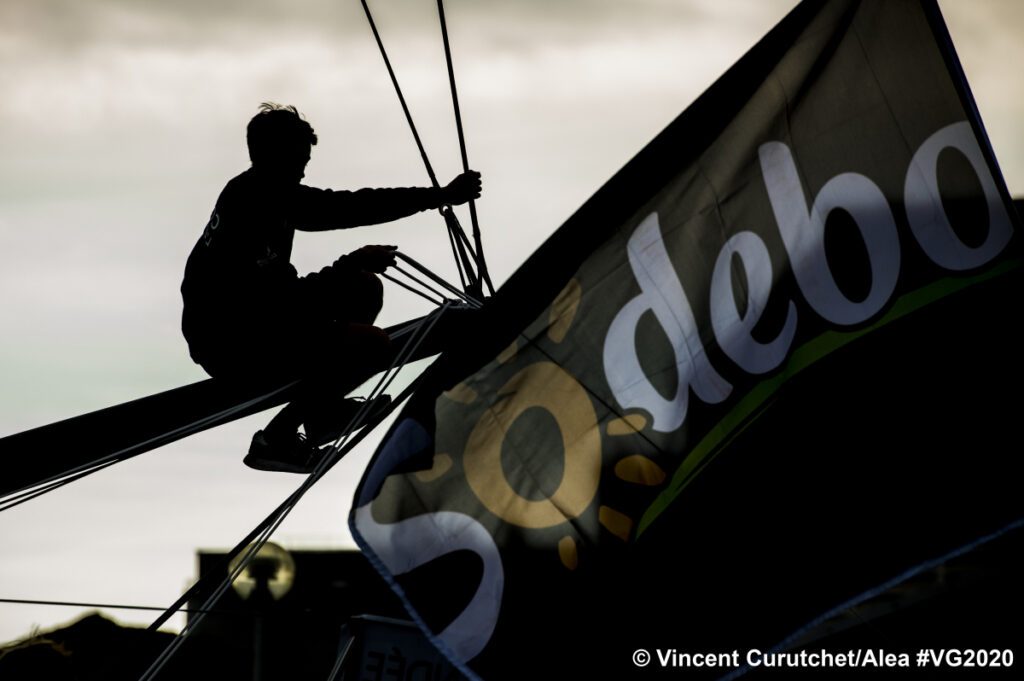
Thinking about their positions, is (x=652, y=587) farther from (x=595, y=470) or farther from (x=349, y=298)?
(x=349, y=298)

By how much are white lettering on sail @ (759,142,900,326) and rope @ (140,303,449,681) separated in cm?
152

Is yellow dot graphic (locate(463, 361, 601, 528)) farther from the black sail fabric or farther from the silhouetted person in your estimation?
the silhouetted person

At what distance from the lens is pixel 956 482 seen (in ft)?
16.8

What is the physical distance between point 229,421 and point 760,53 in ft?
8.26

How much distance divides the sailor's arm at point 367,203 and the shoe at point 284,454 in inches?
33.0

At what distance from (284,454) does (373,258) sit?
86cm

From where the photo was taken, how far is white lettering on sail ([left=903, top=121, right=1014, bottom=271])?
5.54m

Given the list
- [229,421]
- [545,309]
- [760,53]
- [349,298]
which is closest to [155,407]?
[229,421]

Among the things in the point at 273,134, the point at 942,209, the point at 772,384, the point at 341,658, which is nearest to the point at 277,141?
the point at 273,134

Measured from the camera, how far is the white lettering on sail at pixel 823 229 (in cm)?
538

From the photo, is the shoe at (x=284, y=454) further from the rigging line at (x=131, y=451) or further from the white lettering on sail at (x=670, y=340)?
the white lettering on sail at (x=670, y=340)

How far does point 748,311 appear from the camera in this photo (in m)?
5.37

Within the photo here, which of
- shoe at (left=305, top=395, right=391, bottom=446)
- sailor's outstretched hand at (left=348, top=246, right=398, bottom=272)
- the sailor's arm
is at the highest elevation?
the sailor's arm

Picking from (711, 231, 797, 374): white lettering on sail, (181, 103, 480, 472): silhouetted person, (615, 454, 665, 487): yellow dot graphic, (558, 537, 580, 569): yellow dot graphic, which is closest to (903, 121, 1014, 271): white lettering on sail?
(711, 231, 797, 374): white lettering on sail
